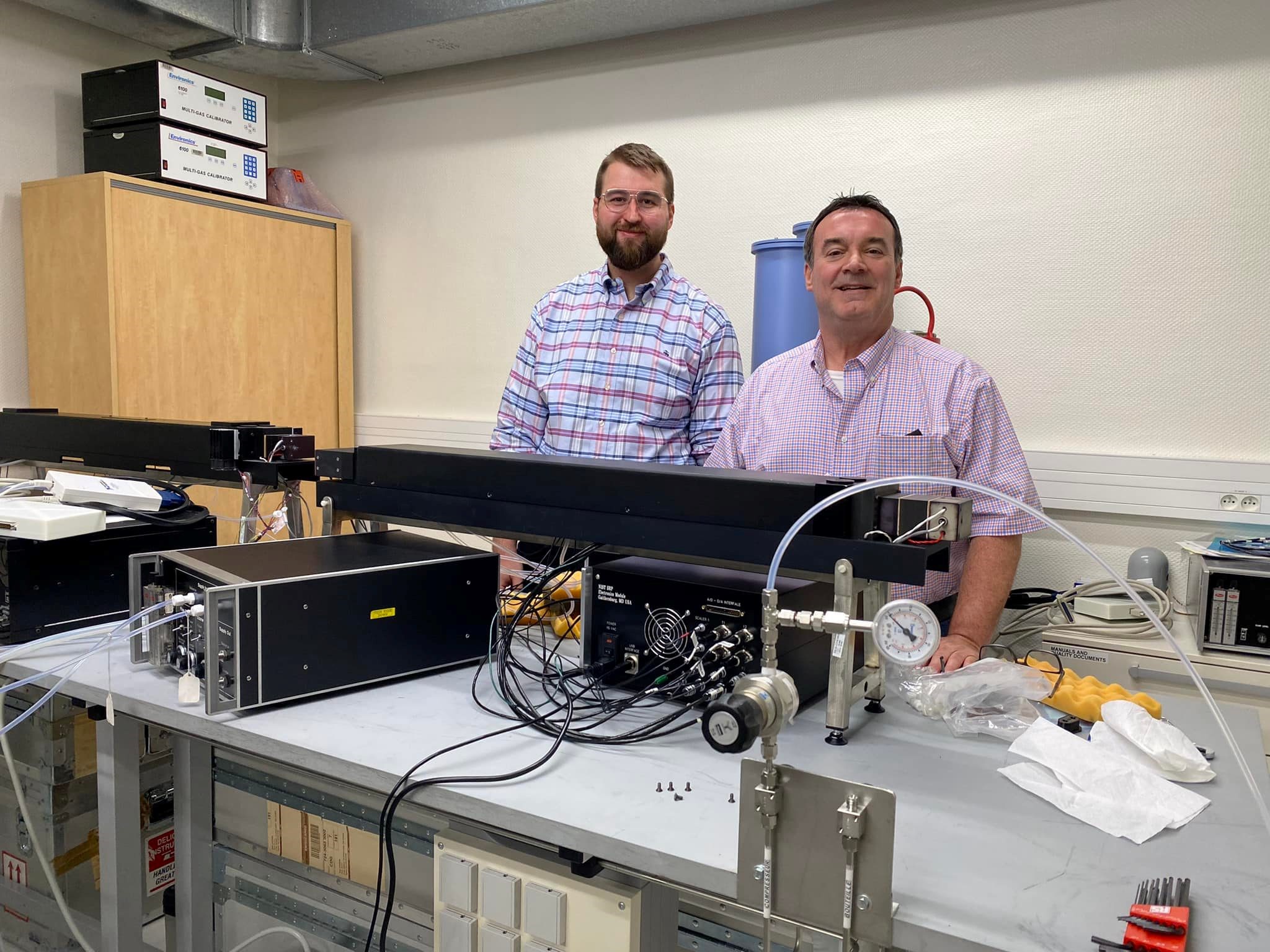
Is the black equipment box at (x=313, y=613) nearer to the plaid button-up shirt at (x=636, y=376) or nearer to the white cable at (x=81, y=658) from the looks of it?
the white cable at (x=81, y=658)

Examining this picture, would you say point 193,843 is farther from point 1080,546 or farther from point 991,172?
point 991,172

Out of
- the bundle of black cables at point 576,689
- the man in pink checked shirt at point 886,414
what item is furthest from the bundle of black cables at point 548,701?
the man in pink checked shirt at point 886,414

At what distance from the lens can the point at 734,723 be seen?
0.83 m

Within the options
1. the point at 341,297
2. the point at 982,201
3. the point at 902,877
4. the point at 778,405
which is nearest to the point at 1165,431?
the point at 982,201

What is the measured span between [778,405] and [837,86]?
1.46m

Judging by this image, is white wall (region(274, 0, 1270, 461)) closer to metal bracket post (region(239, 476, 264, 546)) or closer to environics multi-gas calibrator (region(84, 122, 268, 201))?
environics multi-gas calibrator (region(84, 122, 268, 201))

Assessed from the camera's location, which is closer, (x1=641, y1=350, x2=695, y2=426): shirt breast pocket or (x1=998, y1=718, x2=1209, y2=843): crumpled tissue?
(x1=998, y1=718, x2=1209, y2=843): crumpled tissue

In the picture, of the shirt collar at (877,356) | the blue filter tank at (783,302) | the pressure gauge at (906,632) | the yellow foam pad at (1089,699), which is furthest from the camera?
the blue filter tank at (783,302)

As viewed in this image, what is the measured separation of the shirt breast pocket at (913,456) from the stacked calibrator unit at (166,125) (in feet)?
8.68

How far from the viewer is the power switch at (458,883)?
43.1 inches

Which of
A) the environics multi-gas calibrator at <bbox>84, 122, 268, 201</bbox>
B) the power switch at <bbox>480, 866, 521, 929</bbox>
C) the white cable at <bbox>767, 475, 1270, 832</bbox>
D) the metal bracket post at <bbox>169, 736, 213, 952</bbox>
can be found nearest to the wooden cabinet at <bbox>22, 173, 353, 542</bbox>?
the environics multi-gas calibrator at <bbox>84, 122, 268, 201</bbox>

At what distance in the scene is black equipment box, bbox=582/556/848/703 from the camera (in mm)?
1227

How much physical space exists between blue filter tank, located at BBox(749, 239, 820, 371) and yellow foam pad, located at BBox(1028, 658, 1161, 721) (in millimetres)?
1395

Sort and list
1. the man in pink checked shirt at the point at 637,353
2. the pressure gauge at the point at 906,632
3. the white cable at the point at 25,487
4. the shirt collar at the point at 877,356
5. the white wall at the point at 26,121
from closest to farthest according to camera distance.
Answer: the pressure gauge at the point at 906,632
the white cable at the point at 25,487
the shirt collar at the point at 877,356
the man in pink checked shirt at the point at 637,353
the white wall at the point at 26,121
